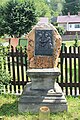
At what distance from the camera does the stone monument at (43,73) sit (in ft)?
23.1

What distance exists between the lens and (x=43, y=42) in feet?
23.9

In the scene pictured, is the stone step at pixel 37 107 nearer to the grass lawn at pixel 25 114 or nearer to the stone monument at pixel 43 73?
the stone monument at pixel 43 73

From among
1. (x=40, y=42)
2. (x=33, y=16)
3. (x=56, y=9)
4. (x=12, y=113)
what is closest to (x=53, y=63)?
(x=40, y=42)

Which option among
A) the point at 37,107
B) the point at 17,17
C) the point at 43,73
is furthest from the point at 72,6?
the point at 37,107

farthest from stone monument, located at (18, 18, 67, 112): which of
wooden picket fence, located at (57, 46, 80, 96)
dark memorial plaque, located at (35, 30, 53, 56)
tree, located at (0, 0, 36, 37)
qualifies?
tree, located at (0, 0, 36, 37)

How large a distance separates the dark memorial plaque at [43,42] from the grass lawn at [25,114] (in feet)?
5.02

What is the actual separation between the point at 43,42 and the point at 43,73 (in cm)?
84

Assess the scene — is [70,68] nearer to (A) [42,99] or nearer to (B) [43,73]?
(B) [43,73]

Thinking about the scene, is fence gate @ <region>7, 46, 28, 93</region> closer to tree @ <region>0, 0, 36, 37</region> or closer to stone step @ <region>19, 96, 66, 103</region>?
stone step @ <region>19, 96, 66, 103</region>

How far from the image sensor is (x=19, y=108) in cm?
712

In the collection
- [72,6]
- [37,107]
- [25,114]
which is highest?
[72,6]

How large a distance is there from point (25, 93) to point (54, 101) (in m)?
0.76

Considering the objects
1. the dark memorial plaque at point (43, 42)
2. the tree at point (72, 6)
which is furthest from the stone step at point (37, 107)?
the tree at point (72, 6)

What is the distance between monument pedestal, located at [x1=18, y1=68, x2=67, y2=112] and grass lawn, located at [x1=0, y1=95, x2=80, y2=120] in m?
0.18
